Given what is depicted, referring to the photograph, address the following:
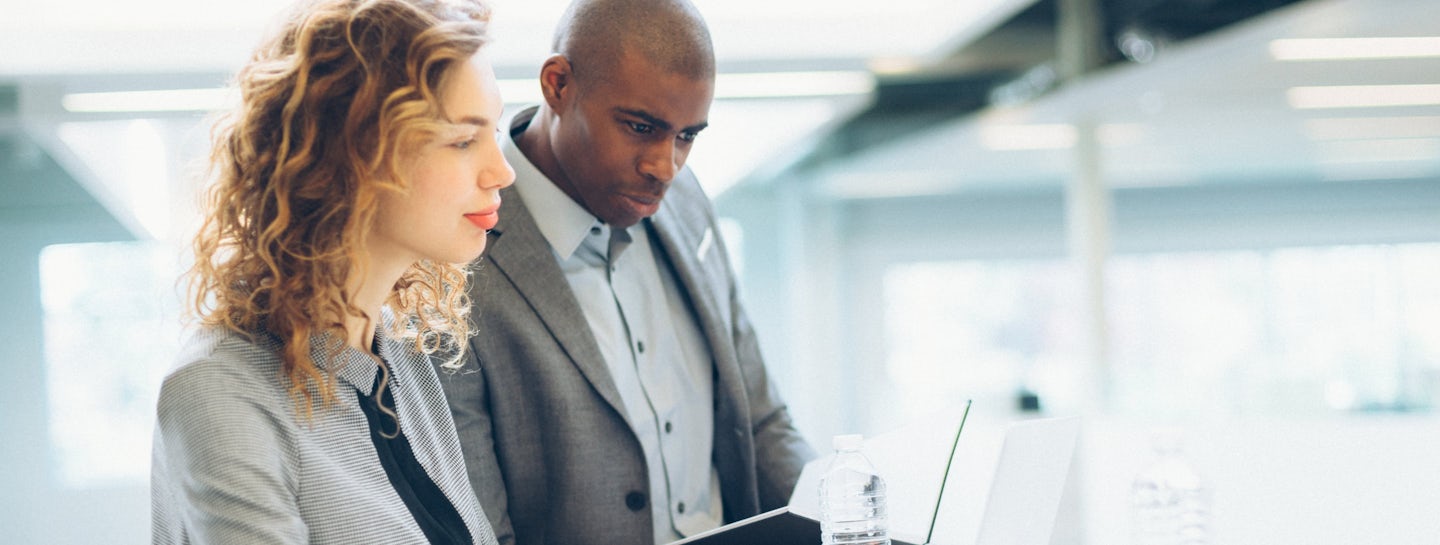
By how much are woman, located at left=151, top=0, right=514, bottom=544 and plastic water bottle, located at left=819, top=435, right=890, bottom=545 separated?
1.40 feet

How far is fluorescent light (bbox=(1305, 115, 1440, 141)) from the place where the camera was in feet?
10.6

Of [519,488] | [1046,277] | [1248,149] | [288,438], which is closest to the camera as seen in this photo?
[288,438]

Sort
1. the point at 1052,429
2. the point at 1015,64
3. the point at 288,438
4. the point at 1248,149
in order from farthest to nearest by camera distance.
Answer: the point at 1015,64 < the point at 1248,149 < the point at 1052,429 < the point at 288,438

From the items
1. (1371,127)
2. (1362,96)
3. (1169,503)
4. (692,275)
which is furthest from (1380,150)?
(692,275)

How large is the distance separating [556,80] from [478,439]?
0.53 metres

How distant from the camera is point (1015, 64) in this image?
17.0 feet

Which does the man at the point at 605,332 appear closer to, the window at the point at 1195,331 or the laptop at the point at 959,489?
the laptop at the point at 959,489

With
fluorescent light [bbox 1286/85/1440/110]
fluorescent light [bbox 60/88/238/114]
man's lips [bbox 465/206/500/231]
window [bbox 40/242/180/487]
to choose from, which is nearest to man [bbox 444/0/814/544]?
man's lips [bbox 465/206/500/231]

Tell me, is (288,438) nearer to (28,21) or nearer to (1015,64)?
(28,21)

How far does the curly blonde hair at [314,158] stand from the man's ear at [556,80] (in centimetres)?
49

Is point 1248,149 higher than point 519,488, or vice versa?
point 1248,149

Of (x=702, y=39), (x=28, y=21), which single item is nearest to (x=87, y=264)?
(x=28, y=21)

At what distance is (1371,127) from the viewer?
370cm

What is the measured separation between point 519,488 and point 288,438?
1.83 ft
